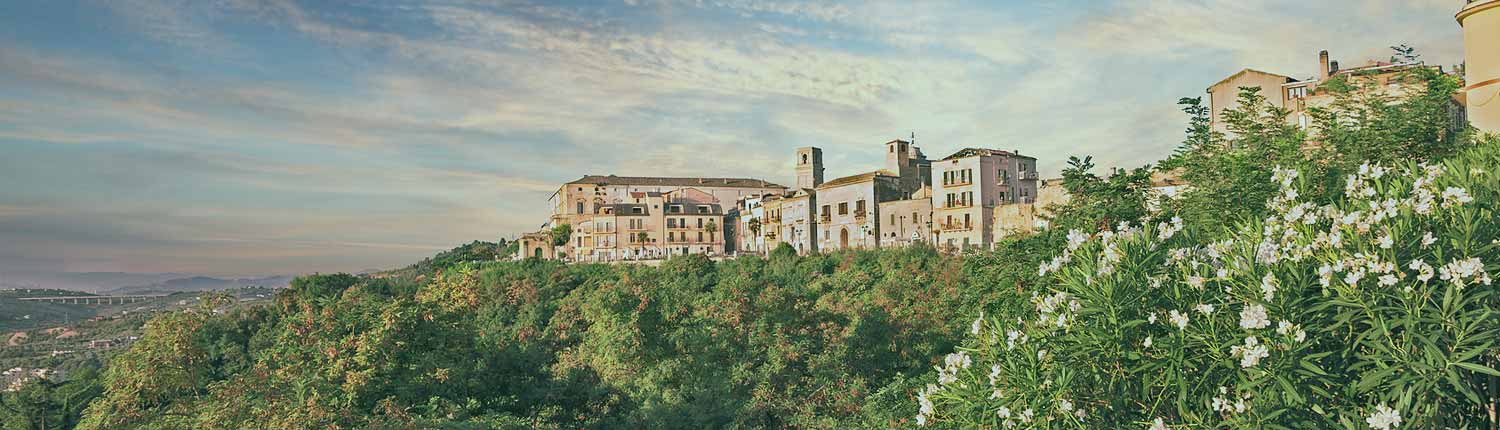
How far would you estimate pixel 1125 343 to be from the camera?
25.9 feet

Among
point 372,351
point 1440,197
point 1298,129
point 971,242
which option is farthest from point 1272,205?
point 971,242

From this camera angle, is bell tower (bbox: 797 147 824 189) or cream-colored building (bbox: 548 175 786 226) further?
cream-colored building (bbox: 548 175 786 226)

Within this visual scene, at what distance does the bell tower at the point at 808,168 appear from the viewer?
81312 mm

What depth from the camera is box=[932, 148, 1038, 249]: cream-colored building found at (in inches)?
2162

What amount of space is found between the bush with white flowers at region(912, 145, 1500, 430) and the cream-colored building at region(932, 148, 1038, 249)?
46.1m

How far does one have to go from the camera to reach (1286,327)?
6910mm

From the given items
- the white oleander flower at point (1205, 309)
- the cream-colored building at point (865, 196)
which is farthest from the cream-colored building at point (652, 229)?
the white oleander flower at point (1205, 309)

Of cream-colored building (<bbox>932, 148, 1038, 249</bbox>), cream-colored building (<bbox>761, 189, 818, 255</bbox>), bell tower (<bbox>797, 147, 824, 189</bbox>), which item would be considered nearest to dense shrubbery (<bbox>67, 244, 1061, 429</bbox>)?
cream-colored building (<bbox>932, 148, 1038, 249</bbox>)

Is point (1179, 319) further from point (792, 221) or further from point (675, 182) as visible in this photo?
point (675, 182)

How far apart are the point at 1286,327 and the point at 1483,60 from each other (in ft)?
42.9

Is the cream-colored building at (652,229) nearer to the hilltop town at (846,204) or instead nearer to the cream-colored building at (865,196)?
the hilltop town at (846,204)

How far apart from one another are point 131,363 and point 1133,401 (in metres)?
21.4

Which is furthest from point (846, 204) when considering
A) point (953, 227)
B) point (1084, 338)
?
point (1084, 338)

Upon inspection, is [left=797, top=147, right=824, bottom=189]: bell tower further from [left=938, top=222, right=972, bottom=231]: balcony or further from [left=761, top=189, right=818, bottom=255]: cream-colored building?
[left=938, top=222, right=972, bottom=231]: balcony
